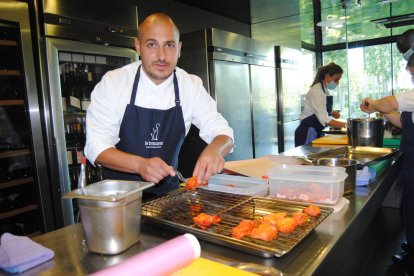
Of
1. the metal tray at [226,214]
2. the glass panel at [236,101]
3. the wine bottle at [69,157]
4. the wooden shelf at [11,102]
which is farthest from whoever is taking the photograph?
the glass panel at [236,101]

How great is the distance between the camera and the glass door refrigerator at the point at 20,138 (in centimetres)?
239

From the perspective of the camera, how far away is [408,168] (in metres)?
2.27

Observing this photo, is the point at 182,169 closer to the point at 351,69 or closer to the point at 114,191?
the point at 114,191

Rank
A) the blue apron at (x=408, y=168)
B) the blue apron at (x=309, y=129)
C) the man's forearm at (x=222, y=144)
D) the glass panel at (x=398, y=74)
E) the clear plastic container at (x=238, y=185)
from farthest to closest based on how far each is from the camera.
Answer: the glass panel at (x=398, y=74), the blue apron at (x=309, y=129), the blue apron at (x=408, y=168), the man's forearm at (x=222, y=144), the clear plastic container at (x=238, y=185)

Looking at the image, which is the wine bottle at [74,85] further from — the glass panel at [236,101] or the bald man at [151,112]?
the glass panel at [236,101]

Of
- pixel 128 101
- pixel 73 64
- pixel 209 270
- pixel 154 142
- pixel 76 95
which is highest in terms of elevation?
pixel 73 64

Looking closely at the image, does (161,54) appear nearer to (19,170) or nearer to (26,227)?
(19,170)

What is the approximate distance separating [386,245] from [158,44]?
7.81 feet

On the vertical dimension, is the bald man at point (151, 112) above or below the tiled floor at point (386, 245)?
A: above

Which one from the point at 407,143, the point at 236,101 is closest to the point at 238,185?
the point at 407,143

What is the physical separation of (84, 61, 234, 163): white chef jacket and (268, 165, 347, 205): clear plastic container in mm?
518

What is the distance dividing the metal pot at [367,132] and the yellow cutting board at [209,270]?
6.24 feet

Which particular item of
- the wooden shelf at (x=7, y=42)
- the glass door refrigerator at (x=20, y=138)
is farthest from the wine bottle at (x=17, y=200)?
the wooden shelf at (x=7, y=42)

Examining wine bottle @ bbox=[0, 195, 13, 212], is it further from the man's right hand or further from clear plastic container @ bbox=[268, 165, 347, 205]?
clear plastic container @ bbox=[268, 165, 347, 205]
